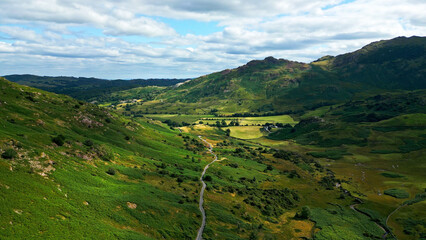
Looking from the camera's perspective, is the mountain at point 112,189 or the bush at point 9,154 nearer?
the mountain at point 112,189

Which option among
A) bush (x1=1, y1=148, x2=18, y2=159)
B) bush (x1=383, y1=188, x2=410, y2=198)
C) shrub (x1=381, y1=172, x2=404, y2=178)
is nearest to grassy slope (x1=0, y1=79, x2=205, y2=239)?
bush (x1=1, y1=148, x2=18, y2=159)

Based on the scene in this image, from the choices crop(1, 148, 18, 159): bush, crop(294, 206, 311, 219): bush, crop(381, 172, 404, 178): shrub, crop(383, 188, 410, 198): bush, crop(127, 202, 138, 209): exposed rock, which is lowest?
crop(383, 188, 410, 198): bush

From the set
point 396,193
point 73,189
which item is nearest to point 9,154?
point 73,189

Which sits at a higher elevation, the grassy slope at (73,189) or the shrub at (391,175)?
the grassy slope at (73,189)

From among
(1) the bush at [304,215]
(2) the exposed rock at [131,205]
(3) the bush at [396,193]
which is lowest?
(3) the bush at [396,193]

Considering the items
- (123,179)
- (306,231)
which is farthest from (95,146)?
(306,231)

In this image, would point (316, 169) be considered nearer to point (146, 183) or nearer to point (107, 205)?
point (146, 183)

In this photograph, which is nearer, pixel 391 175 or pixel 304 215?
pixel 304 215

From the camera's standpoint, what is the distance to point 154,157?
5059 inches

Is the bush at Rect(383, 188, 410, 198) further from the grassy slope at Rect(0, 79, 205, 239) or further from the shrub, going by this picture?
the grassy slope at Rect(0, 79, 205, 239)

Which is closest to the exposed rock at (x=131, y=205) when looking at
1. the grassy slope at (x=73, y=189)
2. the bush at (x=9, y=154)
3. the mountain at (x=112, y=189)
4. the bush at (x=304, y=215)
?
the mountain at (x=112, y=189)

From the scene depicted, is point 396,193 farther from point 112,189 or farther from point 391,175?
point 112,189

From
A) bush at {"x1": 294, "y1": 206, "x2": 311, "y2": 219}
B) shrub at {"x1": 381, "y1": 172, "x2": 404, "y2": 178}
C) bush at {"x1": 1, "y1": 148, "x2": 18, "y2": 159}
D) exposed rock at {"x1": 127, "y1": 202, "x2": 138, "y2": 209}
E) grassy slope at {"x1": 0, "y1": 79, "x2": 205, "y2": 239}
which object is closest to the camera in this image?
grassy slope at {"x1": 0, "y1": 79, "x2": 205, "y2": 239}

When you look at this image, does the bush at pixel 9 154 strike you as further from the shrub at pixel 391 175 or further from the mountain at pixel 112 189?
the shrub at pixel 391 175
